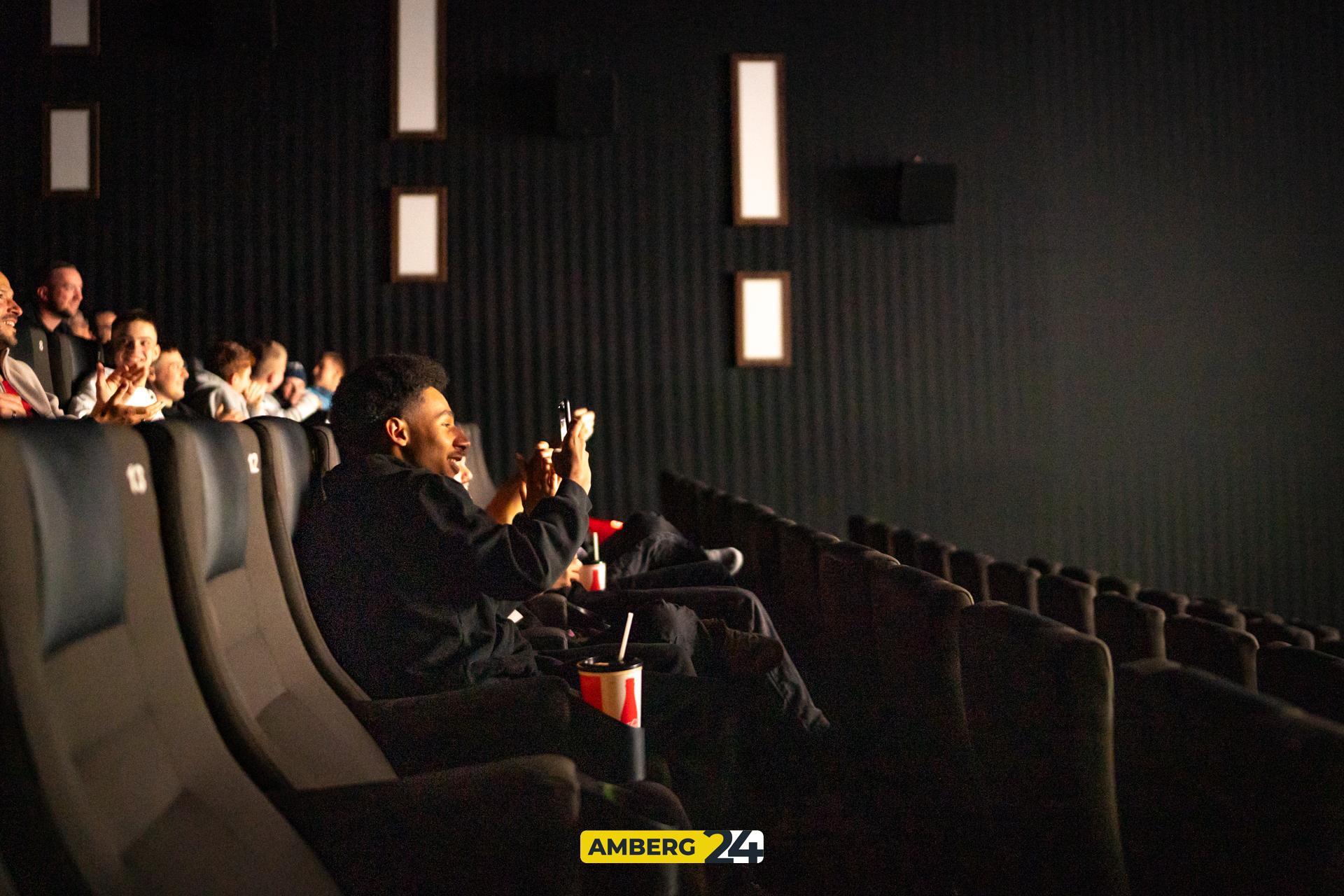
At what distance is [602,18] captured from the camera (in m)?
5.61

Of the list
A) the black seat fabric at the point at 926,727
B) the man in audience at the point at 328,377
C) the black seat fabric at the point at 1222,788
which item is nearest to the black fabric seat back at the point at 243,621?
the black seat fabric at the point at 926,727

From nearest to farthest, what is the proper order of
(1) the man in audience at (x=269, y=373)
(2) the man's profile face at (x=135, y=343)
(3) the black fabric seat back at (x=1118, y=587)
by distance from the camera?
(3) the black fabric seat back at (x=1118, y=587), (2) the man's profile face at (x=135, y=343), (1) the man in audience at (x=269, y=373)

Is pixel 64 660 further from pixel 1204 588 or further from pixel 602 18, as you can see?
pixel 1204 588

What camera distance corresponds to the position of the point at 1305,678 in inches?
54.4

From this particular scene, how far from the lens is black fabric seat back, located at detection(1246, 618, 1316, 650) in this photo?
2.36 m

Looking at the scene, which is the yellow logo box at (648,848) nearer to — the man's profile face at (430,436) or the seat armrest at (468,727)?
the seat armrest at (468,727)

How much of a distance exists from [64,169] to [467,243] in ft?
6.20

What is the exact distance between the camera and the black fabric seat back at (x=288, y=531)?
61.2 inches

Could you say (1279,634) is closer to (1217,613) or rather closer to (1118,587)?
(1217,613)

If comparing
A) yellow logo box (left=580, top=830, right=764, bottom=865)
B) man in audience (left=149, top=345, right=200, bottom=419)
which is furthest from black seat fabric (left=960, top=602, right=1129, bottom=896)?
man in audience (left=149, top=345, right=200, bottom=419)

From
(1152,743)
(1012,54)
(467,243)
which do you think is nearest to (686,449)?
(467,243)

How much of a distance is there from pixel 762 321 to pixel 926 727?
432cm

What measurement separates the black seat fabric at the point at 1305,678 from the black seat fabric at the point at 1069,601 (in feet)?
1.78

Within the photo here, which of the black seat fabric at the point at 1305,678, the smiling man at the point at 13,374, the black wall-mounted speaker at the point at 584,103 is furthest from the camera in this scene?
the black wall-mounted speaker at the point at 584,103
